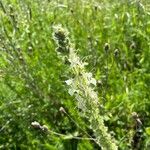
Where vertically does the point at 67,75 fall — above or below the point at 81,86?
above

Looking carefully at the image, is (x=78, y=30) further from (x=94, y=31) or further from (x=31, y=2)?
(x=31, y=2)

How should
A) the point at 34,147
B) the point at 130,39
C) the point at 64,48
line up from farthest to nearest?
1. the point at 130,39
2. the point at 34,147
3. the point at 64,48

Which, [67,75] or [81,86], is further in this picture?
[67,75]

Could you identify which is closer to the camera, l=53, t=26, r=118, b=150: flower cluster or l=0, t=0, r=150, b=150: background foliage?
l=53, t=26, r=118, b=150: flower cluster

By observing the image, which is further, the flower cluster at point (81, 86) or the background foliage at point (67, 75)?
the background foliage at point (67, 75)

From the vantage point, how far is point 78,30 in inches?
156

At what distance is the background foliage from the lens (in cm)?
293

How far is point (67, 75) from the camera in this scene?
272 cm

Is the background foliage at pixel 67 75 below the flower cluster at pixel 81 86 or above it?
above

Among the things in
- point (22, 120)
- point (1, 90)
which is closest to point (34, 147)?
point (22, 120)

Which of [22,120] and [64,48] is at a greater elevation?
[22,120]

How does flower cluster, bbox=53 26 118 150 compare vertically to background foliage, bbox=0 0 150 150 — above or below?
below

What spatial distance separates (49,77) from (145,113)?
803 mm

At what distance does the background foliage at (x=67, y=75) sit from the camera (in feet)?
9.61
